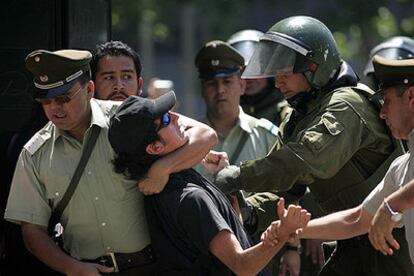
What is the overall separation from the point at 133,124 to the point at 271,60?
1485 mm

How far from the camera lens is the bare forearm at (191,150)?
16.7ft

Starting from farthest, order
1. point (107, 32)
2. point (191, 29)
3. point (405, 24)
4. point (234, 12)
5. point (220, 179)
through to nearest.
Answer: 1. point (191, 29)
2. point (234, 12)
3. point (405, 24)
4. point (107, 32)
5. point (220, 179)

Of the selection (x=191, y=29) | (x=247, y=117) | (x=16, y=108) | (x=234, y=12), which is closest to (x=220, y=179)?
(x=16, y=108)

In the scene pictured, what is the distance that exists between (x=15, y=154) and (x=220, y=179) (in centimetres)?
113

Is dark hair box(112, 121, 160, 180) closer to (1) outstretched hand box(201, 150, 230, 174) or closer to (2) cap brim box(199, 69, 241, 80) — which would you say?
(1) outstretched hand box(201, 150, 230, 174)

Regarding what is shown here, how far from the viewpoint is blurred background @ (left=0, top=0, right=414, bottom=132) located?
676 centimetres

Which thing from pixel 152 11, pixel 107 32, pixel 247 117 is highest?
pixel 107 32

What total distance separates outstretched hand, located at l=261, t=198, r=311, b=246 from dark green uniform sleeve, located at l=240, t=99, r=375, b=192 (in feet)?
3.53

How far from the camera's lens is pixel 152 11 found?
28312mm

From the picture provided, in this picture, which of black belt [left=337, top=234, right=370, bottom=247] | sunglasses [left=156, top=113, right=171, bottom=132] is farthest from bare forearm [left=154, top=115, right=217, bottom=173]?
black belt [left=337, top=234, right=370, bottom=247]

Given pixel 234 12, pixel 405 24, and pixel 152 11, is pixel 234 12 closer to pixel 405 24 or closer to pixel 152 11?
pixel 152 11

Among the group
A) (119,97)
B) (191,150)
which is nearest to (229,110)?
(119,97)

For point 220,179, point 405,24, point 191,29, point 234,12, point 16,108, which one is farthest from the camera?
point 191,29

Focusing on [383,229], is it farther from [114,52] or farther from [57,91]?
[114,52]
